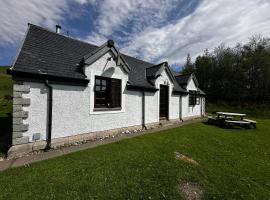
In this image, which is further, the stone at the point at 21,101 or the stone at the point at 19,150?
the stone at the point at 21,101

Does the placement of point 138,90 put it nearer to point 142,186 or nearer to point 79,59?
point 79,59

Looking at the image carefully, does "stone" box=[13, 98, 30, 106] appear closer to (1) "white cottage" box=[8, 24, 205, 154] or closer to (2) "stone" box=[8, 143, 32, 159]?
(1) "white cottage" box=[8, 24, 205, 154]

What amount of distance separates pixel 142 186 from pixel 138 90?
274 inches

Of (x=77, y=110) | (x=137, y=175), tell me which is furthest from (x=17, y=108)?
(x=137, y=175)

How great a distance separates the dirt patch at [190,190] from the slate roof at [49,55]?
601 centimetres

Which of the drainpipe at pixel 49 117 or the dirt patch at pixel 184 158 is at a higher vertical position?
the drainpipe at pixel 49 117

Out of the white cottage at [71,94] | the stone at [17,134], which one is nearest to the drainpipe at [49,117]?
the white cottage at [71,94]

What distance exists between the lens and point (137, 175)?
414cm

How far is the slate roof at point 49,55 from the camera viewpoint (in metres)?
6.01

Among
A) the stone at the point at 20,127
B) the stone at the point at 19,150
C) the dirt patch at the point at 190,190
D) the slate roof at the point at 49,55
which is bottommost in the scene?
the dirt patch at the point at 190,190

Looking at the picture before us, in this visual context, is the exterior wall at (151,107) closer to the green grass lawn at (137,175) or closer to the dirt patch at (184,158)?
the green grass lawn at (137,175)

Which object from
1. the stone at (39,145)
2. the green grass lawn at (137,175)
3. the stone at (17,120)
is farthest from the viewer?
the stone at (39,145)

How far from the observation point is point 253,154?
625 cm

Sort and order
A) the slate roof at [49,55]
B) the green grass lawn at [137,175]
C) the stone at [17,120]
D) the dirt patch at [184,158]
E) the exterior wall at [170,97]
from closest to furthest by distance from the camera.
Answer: the green grass lawn at [137,175], the dirt patch at [184,158], the stone at [17,120], the slate roof at [49,55], the exterior wall at [170,97]
